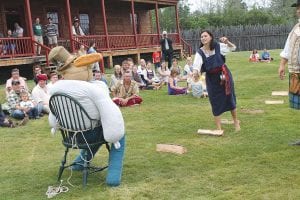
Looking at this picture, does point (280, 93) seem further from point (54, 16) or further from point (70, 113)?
point (54, 16)

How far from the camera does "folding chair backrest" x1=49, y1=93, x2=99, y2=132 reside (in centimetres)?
480

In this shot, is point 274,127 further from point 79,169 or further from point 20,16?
point 20,16

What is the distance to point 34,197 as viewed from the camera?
4871 millimetres

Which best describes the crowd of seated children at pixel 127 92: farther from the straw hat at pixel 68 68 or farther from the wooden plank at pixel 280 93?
the straw hat at pixel 68 68

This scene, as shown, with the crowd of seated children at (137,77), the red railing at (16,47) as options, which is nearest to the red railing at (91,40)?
the red railing at (16,47)

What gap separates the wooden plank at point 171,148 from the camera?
6262 millimetres

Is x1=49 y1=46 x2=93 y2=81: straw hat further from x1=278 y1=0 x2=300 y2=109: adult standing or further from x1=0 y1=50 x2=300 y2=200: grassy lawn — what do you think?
x1=278 y1=0 x2=300 y2=109: adult standing

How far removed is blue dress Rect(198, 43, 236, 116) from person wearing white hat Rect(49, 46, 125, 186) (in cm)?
269

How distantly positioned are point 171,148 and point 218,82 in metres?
1.58

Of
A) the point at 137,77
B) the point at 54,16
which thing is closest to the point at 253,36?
the point at 54,16

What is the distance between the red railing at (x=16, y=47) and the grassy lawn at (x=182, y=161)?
26.4ft

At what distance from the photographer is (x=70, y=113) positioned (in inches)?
192

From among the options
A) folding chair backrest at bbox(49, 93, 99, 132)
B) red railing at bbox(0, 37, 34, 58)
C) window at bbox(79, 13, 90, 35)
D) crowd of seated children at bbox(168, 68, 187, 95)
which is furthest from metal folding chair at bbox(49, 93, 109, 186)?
window at bbox(79, 13, 90, 35)

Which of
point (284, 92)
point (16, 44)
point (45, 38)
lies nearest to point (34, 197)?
point (284, 92)
